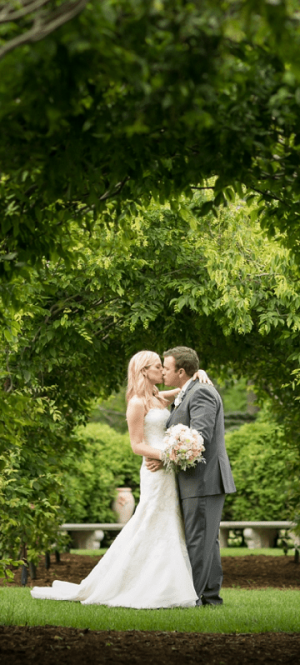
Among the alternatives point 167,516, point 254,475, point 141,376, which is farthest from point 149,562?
point 254,475

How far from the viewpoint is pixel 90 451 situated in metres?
14.8

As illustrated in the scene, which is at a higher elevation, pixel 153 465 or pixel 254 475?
pixel 153 465

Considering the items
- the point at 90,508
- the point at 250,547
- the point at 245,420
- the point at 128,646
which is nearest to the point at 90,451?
the point at 90,508

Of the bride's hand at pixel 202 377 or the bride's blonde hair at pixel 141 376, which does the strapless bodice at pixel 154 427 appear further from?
the bride's hand at pixel 202 377

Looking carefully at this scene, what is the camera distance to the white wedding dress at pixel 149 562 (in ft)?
19.9

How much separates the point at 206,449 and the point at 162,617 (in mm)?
1524

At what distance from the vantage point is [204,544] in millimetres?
6332

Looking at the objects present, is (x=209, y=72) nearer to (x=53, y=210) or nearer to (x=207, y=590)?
(x=53, y=210)

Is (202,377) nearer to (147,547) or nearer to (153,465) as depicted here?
(153,465)

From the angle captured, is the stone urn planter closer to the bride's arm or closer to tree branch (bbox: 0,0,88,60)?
the bride's arm

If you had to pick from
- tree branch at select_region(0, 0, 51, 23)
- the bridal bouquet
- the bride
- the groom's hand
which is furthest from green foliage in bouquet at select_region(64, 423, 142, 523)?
tree branch at select_region(0, 0, 51, 23)

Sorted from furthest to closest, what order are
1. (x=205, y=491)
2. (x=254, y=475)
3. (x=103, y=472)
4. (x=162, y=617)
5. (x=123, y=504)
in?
(x=123, y=504), (x=103, y=472), (x=254, y=475), (x=205, y=491), (x=162, y=617)

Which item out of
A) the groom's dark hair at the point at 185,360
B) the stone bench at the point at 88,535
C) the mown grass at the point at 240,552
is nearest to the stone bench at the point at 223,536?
the stone bench at the point at 88,535

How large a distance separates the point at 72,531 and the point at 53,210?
11.8 m
